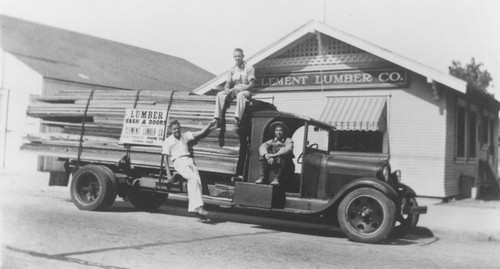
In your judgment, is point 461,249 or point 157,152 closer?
point 461,249

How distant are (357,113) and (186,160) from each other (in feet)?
21.6

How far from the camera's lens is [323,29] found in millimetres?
15070

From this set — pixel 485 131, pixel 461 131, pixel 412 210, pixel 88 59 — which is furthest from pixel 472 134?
pixel 88 59

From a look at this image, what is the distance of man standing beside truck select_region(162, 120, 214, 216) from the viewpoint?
9.09 metres

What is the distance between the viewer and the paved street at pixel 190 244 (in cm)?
584

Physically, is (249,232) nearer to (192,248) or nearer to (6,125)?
(192,248)

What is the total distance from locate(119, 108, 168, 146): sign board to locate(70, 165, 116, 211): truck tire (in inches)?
30.3

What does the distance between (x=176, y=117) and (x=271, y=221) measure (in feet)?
9.09

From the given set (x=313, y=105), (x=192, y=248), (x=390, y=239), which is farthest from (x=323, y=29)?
(x=192, y=248)

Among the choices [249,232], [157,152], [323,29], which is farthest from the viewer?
[323,29]

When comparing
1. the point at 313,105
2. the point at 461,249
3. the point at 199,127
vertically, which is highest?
the point at 313,105

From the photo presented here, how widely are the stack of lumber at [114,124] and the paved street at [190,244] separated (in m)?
1.11

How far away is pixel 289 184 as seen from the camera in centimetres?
891

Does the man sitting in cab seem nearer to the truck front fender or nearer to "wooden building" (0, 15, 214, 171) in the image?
the truck front fender
